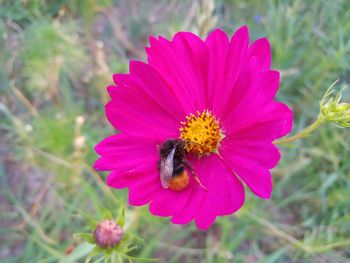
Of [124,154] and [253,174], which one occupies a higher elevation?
[124,154]

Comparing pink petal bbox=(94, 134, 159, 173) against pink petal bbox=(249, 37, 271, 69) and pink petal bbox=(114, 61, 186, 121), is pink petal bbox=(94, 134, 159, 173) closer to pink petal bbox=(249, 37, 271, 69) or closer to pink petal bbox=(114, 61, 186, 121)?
pink petal bbox=(114, 61, 186, 121)

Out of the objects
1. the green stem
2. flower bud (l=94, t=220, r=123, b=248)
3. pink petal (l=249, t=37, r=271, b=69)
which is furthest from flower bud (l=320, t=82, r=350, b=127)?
flower bud (l=94, t=220, r=123, b=248)

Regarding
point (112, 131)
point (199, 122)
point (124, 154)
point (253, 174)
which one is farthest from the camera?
point (112, 131)

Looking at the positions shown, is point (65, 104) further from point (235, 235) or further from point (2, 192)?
point (235, 235)

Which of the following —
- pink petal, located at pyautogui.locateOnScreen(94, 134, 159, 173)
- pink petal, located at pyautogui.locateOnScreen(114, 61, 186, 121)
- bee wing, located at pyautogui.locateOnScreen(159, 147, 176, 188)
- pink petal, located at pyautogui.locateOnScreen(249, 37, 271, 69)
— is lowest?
bee wing, located at pyautogui.locateOnScreen(159, 147, 176, 188)

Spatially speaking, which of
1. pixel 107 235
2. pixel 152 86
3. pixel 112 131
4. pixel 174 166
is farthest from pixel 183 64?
pixel 112 131

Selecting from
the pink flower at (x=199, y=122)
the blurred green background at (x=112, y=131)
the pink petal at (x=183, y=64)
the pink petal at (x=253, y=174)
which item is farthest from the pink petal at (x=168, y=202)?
the blurred green background at (x=112, y=131)

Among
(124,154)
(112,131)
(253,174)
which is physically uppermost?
(112,131)

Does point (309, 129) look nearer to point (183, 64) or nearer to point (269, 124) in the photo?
point (269, 124)
